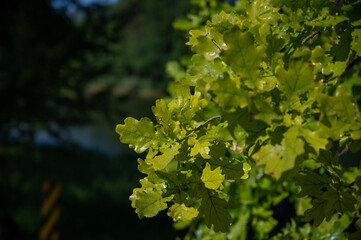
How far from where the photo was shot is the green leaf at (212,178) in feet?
2.31

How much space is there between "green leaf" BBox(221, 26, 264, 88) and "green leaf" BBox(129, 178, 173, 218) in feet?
1.12

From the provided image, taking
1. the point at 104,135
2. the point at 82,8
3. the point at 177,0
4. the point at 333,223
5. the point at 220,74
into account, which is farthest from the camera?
the point at 177,0

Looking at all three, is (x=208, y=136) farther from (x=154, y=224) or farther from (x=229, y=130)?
(x=154, y=224)

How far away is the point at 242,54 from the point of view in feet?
2.02

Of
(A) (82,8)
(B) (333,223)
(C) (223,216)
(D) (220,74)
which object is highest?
(A) (82,8)

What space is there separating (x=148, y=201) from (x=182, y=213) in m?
0.08

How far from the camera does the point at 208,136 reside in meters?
0.73

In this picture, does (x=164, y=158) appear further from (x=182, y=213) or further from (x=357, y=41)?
(x=357, y=41)

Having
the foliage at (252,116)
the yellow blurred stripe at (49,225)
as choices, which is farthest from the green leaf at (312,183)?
the yellow blurred stripe at (49,225)

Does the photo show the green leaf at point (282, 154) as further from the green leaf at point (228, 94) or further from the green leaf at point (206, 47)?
the green leaf at point (206, 47)

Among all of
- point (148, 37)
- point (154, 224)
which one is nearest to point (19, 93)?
point (154, 224)

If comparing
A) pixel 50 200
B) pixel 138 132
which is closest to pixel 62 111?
pixel 50 200

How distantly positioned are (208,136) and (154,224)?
706 cm

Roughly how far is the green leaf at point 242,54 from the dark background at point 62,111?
11.2 ft
